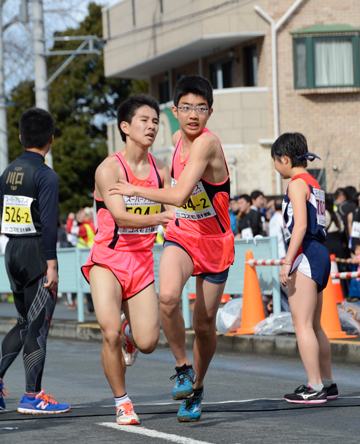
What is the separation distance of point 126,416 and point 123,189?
146cm

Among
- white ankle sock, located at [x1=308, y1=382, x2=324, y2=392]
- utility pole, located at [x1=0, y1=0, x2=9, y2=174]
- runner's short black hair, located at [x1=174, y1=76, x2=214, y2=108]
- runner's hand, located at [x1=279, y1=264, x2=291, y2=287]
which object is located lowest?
white ankle sock, located at [x1=308, y1=382, x2=324, y2=392]

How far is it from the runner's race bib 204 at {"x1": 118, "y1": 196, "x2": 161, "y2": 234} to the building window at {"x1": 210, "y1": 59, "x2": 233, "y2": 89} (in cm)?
2003

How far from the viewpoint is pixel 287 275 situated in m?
6.56

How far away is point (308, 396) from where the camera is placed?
6426 millimetres

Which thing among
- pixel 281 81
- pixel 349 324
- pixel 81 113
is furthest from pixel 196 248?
pixel 81 113

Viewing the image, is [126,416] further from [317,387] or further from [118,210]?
[317,387]

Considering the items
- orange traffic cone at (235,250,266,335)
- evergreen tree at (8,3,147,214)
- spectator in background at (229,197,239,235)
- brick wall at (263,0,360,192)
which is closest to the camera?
orange traffic cone at (235,250,266,335)

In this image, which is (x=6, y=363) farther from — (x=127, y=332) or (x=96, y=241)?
(x=96, y=241)

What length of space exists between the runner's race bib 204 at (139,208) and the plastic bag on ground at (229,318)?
5249mm

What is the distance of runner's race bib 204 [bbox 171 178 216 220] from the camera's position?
19.1 ft

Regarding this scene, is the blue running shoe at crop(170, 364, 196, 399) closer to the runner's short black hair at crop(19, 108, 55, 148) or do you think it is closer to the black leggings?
the black leggings

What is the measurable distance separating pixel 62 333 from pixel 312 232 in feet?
25.2

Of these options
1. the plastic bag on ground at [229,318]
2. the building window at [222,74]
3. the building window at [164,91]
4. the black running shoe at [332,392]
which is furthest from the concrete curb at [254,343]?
the building window at [164,91]

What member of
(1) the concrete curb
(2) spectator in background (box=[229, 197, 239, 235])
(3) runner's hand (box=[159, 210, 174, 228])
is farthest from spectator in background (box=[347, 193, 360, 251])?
(3) runner's hand (box=[159, 210, 174, 228])
